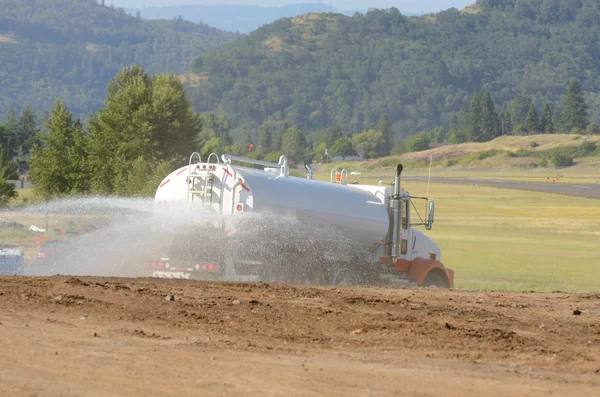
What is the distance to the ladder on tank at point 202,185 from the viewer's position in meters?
17.8

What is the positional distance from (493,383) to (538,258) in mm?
29778

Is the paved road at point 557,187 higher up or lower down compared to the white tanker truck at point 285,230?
lower down

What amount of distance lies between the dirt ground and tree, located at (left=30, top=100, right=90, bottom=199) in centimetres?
3734

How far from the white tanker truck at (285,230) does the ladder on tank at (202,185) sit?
18 millimetres

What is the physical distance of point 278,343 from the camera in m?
10.2

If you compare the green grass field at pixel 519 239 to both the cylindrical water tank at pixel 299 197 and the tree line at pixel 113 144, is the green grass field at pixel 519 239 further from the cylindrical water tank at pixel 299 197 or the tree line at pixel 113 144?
the tree line at pixel 113 144

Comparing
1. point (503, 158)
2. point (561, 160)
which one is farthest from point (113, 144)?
point (503, 158)

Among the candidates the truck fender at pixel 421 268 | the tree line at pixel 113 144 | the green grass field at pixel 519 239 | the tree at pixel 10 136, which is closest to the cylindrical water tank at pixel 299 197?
the truck fender at pixel 421 268

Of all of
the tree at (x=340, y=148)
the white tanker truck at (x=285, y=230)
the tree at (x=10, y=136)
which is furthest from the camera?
the tree at (x=340, y=148)

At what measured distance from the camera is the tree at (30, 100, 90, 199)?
51.3m

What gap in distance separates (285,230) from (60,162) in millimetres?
36122

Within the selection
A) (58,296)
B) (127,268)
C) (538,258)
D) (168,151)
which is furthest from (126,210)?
(168,151)

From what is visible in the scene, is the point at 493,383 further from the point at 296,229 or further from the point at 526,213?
the point at 526,213

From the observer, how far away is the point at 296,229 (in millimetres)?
18203
